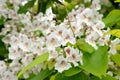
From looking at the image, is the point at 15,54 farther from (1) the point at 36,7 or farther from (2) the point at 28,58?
(1) the point at 36,7

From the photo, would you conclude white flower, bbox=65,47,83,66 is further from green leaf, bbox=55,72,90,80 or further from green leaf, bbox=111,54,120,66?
green leaf, bbox=111,54,120,66

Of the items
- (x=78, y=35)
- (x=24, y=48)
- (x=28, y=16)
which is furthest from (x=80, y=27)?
(x=28, y=16)

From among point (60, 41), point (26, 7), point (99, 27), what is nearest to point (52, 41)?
point (60, 41)

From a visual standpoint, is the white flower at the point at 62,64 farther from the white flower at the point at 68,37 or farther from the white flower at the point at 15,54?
the white flower at the point at 15,54

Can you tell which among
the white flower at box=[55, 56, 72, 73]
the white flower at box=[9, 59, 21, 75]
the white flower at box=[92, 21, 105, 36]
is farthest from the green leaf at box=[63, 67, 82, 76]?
the white flower at box=[9, 59, 21, 75]

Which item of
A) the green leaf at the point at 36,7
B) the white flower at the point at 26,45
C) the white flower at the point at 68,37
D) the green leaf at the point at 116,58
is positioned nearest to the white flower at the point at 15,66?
the white flower at the point at 26,45
